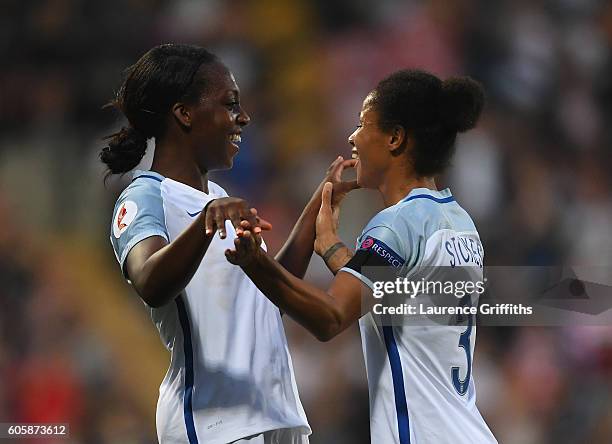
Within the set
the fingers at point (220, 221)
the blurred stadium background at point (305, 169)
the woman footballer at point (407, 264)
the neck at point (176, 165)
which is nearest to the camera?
the fingers at point (220, 221)

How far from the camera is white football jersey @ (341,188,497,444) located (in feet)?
10.3

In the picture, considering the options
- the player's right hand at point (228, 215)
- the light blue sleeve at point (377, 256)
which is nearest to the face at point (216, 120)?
the light blue sleeve at point (377, 256)

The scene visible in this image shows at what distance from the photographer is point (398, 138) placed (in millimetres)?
3328

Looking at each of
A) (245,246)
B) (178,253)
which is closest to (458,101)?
(245,246)

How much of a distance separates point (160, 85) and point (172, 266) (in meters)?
0.73

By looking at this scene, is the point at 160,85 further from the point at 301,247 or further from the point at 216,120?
the point at 301,247

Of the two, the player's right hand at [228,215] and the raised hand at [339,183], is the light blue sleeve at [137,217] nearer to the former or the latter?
the player's right hand at [228,215]

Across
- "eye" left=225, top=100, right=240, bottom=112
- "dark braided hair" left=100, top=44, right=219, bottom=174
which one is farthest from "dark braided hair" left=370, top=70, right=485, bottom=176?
"dark braided hair" left=100, top=44, right=219, bottom=174

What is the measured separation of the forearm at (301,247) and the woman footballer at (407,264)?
18cm

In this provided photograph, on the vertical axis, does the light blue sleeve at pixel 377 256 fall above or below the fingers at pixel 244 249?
above

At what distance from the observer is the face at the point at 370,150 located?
11.0 feet

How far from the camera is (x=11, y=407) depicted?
671 centimetres

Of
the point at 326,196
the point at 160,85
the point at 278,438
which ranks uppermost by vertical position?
the point at 160,85

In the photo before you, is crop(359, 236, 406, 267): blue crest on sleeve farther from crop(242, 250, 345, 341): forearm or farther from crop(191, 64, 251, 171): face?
crop(191, 64, 251, 171): face
